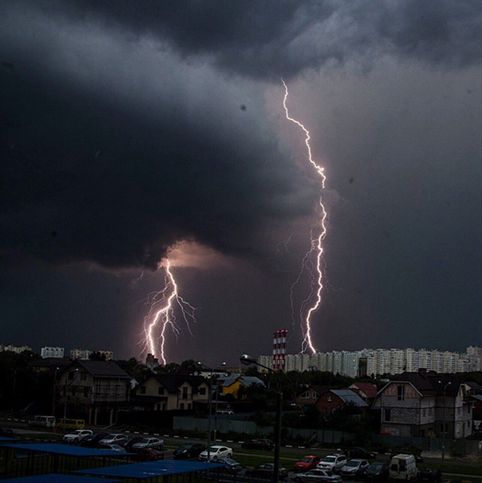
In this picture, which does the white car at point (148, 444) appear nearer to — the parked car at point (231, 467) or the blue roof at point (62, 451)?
the parked car at point (231, 467)

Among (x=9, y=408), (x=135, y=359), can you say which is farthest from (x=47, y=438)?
(x=135, y=359)

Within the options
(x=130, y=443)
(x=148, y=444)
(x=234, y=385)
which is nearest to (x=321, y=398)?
(x=148, y=444)

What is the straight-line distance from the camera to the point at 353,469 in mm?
38094

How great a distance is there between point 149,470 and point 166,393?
172 feet

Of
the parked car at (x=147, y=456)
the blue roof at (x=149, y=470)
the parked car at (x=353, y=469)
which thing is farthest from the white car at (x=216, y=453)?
the blue roof at (x=149, y=470)

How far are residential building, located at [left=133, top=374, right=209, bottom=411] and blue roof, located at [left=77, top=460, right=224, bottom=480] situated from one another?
48.5 m

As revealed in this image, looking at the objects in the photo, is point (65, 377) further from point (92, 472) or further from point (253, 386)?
point (92, 472)

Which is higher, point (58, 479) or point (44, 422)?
point (58, 479)

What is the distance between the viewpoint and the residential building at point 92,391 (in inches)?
2751

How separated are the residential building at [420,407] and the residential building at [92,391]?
2802cm

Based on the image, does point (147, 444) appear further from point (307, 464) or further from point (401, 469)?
point (401, 469)

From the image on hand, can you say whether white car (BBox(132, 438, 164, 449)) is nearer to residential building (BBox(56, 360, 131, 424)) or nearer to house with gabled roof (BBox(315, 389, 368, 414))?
house with gabled roof (BBox(315, 389, 368, 414))

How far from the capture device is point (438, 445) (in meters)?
50.6

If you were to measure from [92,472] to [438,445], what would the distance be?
33345mm
